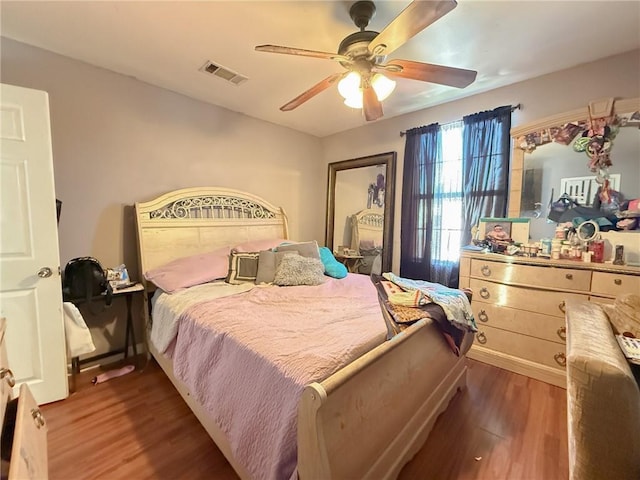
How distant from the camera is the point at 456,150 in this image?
2.90m

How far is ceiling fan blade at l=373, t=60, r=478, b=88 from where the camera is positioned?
1558mm

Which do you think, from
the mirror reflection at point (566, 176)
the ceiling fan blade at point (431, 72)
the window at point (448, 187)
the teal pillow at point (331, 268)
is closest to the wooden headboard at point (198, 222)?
the teal pillow at point (331, 268)

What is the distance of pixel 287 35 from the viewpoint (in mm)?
1880

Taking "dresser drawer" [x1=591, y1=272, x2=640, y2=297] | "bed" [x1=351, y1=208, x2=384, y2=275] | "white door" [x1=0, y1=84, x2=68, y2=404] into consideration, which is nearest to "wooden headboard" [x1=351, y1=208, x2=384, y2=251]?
"bed" [x1=351, y1=208, x2=384, y2=275]

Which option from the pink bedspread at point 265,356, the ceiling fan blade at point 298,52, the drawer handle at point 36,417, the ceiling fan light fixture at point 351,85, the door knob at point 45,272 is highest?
the ceiling fan blade at point 298,52

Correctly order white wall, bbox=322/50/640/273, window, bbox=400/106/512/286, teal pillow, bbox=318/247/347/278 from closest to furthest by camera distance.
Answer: white wall, bbox=322/50/640/273 < window, bbox=400/106/512/286 < teal pillow, bbox=318/247/347/278

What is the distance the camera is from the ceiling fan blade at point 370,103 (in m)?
1.77

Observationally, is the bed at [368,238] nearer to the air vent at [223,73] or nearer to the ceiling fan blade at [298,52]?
the air vent at [223,73]

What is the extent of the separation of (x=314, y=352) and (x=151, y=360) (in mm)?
2060

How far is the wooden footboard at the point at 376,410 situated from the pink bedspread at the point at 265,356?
0.11 metres

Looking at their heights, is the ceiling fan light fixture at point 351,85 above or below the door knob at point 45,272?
above

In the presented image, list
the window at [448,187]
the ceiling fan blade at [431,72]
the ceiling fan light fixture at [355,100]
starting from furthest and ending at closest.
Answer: the window at [448,187] → the ceiling fan light fixture at [355,100] → the ceiling fan blade at [431,72]

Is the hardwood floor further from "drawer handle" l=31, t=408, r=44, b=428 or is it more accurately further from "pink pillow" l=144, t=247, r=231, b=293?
"pink pillow" l=144, t=247, r=231, b=293

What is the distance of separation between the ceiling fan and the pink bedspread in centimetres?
140
